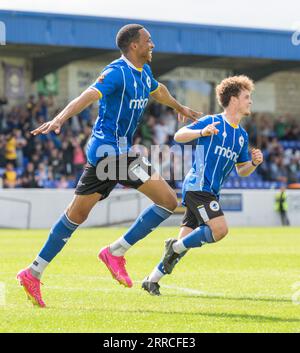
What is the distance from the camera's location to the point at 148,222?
800 centimetres

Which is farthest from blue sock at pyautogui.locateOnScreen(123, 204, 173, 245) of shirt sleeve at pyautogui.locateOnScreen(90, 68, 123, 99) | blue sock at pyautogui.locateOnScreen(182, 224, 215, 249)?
shirt sleeve at pyautogui.locateOnScreen(90, 68, 123, 99)

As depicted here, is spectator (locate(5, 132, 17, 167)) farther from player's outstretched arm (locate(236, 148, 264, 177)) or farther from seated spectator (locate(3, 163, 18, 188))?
player's outstretched arm (locate(236, 148, 264, 177))

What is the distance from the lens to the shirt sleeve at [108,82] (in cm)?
761

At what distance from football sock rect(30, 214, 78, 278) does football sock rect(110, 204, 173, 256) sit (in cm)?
59

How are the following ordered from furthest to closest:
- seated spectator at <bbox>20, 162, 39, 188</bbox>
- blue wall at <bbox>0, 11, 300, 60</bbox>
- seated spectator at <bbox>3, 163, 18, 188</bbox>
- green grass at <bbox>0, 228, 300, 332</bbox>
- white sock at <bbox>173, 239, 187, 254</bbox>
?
1. blue wall at <bbox>0, 11, 300, 60</bbox>
2. seated spectator at <bbox>20, 162, 39, 188</bbox>
3. seated spectator at <bbox>3, 163, 18, 188</bbox>
4. white sock at <bbox>173, 239, 187, 254</bbox>
5. green grass at <bbox>0, 228, 300, 332</bbox>

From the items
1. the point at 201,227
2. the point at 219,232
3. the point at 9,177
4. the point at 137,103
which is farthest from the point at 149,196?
the point at 9,177

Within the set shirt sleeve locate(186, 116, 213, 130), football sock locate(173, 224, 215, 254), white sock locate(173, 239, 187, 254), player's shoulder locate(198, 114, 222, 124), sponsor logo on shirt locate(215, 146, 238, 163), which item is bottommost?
white sock locate(173, 239, 187, 254)

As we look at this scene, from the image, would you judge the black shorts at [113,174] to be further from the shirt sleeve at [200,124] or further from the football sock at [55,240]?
the shirt sleeve at [200,124]

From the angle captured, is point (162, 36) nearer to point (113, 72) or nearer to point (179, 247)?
point (179, 247)

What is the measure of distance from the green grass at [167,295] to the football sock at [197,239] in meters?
0.47

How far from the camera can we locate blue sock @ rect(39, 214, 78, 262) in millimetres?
7672

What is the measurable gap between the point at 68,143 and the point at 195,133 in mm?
18758
